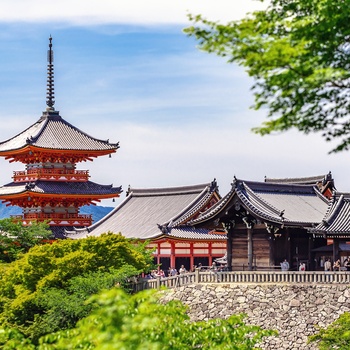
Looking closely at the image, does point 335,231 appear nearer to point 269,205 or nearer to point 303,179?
point 269,205

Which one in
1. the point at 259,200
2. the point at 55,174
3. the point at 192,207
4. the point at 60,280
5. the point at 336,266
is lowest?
the point at 60,280

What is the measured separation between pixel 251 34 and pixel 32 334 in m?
27.3

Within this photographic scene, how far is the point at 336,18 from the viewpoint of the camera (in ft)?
42.9

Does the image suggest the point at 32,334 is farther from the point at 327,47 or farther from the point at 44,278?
the point at 327,47

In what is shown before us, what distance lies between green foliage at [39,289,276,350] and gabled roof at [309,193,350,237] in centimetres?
2218

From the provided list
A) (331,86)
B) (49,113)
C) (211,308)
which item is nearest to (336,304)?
(211,308)

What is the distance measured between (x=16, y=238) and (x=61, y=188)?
11.2 meters

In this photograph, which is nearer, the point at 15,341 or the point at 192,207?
the point at 15,341

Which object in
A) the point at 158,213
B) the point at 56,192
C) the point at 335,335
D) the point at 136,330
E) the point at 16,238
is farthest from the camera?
the point at 56,192

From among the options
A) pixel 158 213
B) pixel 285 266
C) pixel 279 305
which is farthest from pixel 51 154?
pixel 279 305

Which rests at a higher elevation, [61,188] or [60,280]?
[61,188]

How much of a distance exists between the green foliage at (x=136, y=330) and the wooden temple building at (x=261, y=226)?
2310cm

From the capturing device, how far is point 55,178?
63469 mm

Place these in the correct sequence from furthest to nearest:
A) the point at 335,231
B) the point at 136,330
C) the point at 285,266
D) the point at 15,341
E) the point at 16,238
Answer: the point at 16,238 → the point at 285,266 → the point at 335,231 → the point at 15,341 → the point at 136,330
